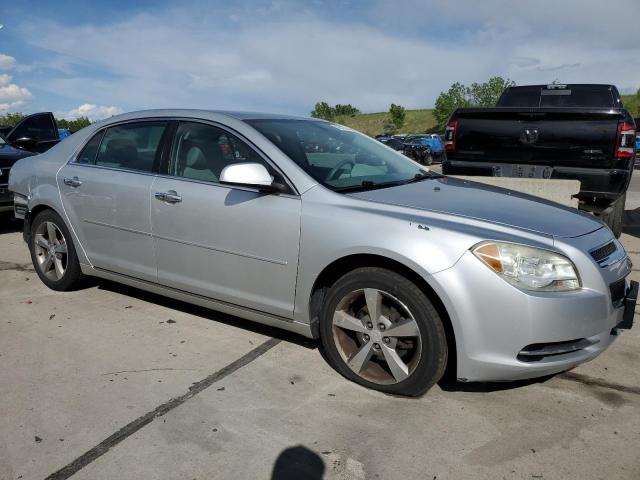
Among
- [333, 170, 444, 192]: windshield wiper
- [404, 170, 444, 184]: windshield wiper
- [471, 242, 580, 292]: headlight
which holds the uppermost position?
[404, 170, 444, 184]: windshield wiper

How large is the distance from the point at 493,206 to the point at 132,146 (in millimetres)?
2642

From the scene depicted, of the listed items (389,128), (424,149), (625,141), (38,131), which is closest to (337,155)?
(625,141)

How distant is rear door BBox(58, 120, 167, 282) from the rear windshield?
581cm

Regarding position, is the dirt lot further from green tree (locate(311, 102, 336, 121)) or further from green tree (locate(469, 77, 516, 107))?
green tree (locate(311, 102, 336, 121))

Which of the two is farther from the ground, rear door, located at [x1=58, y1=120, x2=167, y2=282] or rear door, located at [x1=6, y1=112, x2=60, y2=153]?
rear door, located at [x1=6, y1=112, x2=60, y2=153]

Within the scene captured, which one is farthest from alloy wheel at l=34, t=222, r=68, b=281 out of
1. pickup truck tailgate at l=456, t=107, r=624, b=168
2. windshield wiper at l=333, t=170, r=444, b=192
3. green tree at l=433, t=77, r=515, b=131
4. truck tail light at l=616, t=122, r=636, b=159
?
green tree at l=433, t=77, r=515, b=131

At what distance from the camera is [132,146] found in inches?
162

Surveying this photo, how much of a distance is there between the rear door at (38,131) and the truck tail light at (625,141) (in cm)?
758

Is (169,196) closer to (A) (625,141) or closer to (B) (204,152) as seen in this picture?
(B) (204,152)

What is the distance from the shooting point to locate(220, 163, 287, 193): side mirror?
10.3 feet

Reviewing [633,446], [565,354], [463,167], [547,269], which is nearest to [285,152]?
[547,269]

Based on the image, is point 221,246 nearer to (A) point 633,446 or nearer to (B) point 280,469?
(B) point 280,469

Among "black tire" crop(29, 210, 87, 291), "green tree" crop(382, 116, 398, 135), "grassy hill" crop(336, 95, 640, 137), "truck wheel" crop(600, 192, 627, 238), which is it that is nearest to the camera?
"black tire" crop(29, 210, 87, 291)

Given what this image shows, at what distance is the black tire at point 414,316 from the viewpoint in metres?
2.76
